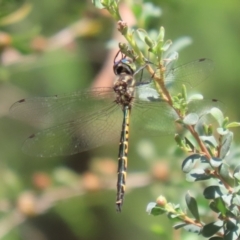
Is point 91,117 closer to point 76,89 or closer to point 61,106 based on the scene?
point 61,106

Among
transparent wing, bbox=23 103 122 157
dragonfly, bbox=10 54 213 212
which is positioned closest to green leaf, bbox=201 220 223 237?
dragonfly, bbox=10 54 213 212

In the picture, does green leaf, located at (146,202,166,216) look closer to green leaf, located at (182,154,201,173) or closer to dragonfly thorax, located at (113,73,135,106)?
green leaf, located at (182,154,201,173)

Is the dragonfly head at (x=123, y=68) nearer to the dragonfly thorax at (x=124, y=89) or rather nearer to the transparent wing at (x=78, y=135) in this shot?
the dragonfly thorax at (x=124, y=89)

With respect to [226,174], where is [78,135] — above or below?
below

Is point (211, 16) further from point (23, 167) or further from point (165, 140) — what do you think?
point (23, 167)

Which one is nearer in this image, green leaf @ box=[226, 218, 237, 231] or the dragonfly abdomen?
green leaf @ box=[226, 218, 237, 231]

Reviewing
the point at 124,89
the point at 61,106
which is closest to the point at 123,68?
the point at 124,89

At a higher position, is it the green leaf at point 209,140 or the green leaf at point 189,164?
the green leaf at point 209,140

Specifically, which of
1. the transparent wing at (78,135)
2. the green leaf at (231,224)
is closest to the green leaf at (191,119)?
the green leaf at (231,224)
